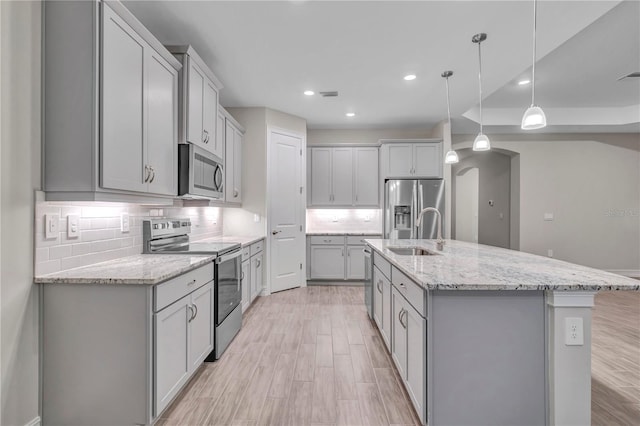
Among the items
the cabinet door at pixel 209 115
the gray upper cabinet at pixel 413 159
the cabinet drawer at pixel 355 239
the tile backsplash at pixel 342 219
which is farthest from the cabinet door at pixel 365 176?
the cabinet door at pixel 209 115

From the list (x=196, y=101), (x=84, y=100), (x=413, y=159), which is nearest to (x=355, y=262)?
(x=413, y=159)

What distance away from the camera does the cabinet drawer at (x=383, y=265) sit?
246 cm

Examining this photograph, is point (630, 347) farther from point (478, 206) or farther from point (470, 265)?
point (478, 206)

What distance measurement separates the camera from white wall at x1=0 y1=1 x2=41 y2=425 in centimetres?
143

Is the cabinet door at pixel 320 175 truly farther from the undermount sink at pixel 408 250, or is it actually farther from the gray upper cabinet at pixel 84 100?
the gray upper cabinet at pixel 84 100

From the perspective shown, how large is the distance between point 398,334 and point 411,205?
307cm

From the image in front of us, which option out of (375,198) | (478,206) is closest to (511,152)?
(478,206)

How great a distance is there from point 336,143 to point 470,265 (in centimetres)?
391

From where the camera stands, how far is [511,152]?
5.77 meters

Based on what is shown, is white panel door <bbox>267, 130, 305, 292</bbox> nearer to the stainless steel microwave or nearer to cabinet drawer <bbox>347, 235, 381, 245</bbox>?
cabinet drawer <bbox>347, 235, 381, 245</bbox>

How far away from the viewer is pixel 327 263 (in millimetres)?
5141

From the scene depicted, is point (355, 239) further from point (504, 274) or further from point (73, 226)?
point (73, 226)

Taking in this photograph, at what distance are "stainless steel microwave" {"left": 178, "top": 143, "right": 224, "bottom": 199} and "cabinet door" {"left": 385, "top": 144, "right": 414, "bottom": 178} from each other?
3.15 m

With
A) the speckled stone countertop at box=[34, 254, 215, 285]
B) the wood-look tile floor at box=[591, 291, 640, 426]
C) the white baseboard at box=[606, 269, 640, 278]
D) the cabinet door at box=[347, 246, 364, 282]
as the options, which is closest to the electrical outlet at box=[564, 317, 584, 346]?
the wood-look tile floor at box=[591, 291, 640, 426]
